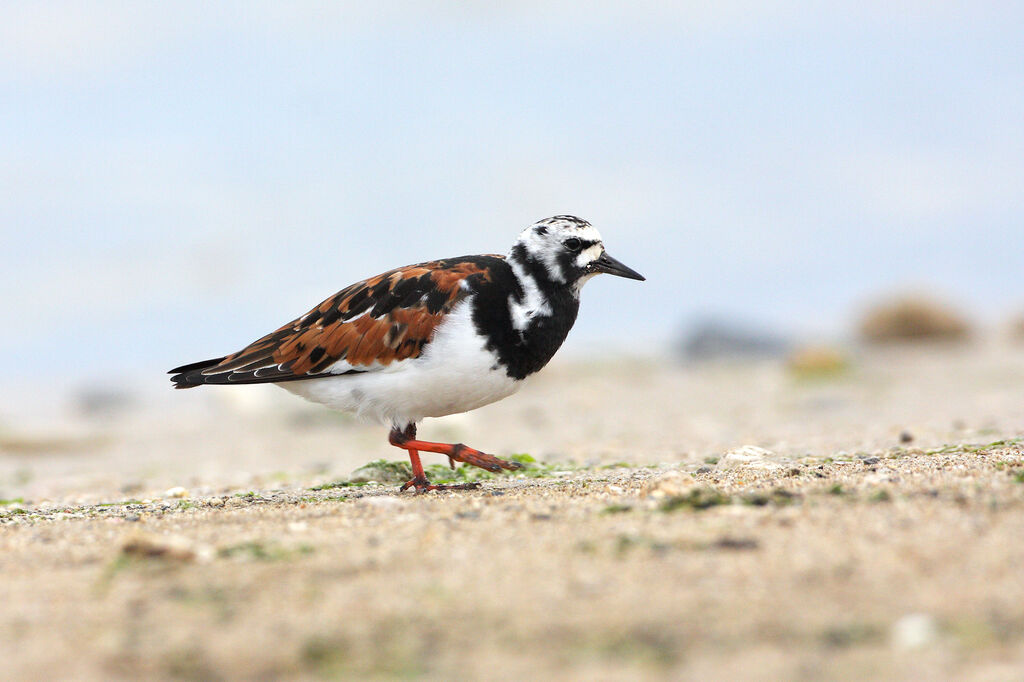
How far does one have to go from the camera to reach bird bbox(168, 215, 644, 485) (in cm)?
544

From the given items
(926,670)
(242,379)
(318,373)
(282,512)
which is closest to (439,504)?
(282,512)

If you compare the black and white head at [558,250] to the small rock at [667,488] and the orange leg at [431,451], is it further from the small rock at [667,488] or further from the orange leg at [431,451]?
the small rock at [667,488]

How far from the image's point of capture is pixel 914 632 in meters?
2.83

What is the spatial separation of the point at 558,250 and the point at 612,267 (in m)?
0.38

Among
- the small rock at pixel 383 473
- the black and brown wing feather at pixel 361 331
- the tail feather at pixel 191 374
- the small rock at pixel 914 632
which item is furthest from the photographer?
the small rock at pixel 383 473

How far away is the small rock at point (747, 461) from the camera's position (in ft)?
18.7

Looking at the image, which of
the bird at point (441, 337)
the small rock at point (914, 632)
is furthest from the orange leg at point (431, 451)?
the small rock at point (914, 632)

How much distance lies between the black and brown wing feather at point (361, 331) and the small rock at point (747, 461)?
1.70 metres

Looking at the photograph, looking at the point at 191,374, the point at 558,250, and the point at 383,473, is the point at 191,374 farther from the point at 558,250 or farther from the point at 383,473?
the point at 558,250

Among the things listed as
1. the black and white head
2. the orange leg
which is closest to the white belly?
the orange leg

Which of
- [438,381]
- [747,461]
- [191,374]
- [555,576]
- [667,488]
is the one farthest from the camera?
[191,374]

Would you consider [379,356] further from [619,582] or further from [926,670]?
[926,670]

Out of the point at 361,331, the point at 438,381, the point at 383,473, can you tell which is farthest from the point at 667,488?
the point at 383,473

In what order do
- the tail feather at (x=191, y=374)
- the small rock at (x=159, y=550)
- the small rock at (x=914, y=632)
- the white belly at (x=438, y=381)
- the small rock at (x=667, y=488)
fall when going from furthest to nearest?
the tail feather at (x=191, y=374) → the white belly at (x=438, y=381) → the small rock at (x=667, y=488) → the small rock at (x=159, y=550) → the small rock at (x=914, y=632)
